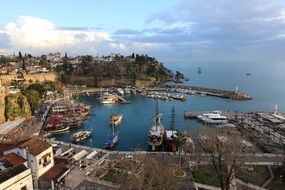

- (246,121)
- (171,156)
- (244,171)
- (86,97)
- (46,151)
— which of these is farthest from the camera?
(86,97)

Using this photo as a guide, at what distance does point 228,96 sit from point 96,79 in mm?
42895

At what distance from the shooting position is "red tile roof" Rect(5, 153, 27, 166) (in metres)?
22.0

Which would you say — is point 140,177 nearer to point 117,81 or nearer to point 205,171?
point 205,171

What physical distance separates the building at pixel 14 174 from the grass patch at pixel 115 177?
6.41 metres

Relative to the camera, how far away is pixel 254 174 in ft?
88.1

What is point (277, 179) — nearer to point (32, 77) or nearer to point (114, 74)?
point (32, 77)

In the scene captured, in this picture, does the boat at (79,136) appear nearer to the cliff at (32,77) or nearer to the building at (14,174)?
the building at (14,174)

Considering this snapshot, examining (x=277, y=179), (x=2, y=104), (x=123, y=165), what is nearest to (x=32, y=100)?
(x=2, y=104)

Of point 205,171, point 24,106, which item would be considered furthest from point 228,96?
point 205,171

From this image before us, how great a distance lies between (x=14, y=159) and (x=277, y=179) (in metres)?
21.5

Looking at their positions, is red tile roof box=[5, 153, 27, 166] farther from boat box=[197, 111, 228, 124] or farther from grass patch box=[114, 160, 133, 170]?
boat box=[197, 111, 228, 124]

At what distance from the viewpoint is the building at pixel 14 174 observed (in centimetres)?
1995

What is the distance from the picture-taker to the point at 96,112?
62.7 meters

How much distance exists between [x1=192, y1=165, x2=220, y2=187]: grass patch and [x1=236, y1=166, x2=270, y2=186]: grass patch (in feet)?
7.19
